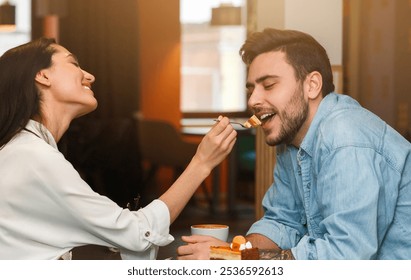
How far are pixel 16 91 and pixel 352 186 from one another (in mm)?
802

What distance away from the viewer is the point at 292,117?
5.91ft

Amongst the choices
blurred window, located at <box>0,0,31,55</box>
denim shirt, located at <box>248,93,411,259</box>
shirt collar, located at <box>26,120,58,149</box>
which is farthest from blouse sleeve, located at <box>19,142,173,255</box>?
blurred window, located at <box>0,0,31,55</box>

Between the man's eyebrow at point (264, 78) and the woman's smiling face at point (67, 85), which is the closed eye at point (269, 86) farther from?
the woman's smiling face at point (67, 85)

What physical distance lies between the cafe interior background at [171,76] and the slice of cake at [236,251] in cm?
265

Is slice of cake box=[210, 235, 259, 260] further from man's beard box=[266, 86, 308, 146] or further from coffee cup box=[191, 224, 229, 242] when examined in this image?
man's beard box=[266, 86, 308, 146]

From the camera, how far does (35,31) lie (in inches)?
233

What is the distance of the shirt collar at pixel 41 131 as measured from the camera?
64.1 inches

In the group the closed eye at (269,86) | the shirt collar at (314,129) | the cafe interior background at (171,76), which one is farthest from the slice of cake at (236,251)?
the cafe interior background at (171,76)

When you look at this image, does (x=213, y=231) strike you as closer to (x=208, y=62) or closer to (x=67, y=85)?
(x=67, y=85)

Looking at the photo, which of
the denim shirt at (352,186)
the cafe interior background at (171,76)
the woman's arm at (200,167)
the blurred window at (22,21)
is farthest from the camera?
the blurred window at (22,21)

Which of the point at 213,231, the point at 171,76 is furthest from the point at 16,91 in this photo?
the point at 171,76
